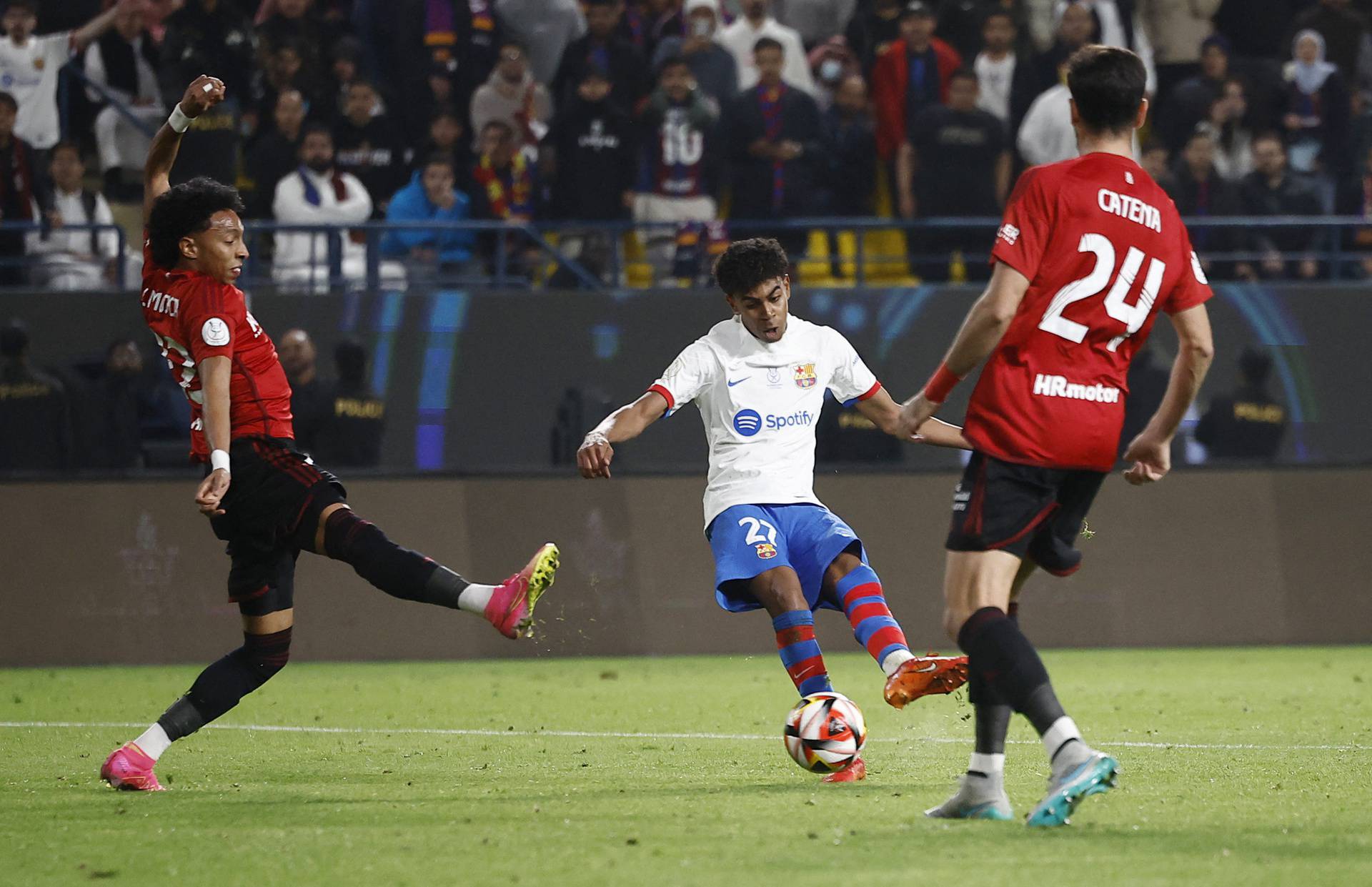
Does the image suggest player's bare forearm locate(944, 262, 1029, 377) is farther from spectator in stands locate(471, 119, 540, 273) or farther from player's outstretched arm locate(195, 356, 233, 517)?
spectator in stands locate(471, 119, 540, 273)

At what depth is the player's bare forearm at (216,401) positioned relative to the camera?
6441mm

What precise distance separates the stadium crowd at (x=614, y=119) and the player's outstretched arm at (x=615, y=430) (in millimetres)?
8259

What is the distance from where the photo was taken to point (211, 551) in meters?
13.8

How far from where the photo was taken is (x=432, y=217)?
1522cm

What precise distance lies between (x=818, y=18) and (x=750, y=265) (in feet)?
→ 34.9

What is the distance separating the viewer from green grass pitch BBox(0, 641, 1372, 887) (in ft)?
15.6

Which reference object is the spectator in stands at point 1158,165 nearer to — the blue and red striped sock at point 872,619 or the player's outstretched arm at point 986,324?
the blue and red striped sock at point 872,619

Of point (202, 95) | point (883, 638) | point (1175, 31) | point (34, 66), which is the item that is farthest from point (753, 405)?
point (1175, 31)

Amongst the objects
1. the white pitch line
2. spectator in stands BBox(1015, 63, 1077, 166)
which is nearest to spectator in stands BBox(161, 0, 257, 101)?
spectator in stands BBox(1015, 63, 1077, 166)

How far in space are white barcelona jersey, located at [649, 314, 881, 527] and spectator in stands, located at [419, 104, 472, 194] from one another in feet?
28.2

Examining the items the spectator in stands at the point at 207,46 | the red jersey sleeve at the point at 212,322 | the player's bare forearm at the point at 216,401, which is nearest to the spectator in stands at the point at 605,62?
the spectator in stands at the point at 207,46

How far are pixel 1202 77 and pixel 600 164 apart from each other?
542 centimetres

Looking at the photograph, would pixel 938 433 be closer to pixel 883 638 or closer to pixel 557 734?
pixel 883 638

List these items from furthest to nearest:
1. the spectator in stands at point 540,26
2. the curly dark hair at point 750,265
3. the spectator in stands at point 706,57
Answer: the spectator in stands at point 540,26, the spectator in stands at point 706,57, the curly dark hair at point 750,265
